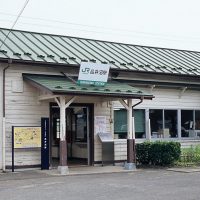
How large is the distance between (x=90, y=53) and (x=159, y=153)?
5.69 m

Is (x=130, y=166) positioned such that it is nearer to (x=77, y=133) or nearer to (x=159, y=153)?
(x=159, y=153)

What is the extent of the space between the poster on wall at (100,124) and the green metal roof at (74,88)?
5.41 ft

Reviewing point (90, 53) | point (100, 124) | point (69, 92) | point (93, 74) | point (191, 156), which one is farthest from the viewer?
point (90, 53)

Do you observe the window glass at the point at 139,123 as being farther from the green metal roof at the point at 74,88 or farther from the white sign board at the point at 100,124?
the green metal roof at the point at 74,88

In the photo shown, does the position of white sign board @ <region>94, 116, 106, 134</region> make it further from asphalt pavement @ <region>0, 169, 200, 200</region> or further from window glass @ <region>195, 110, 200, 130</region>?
window glass @ <region>195, 110, 200, 130</region>

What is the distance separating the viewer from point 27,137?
17.1 m

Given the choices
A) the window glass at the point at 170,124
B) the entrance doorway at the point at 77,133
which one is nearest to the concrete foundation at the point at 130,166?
the entrance doorway at the point at 77,133

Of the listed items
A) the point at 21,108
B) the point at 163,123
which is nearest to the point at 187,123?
the point at 163,123

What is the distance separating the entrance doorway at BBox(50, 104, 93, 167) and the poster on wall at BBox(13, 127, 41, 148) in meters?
1.23

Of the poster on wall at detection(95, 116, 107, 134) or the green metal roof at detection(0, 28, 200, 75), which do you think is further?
the poster on wall at detection(95, 116, 107, 134)

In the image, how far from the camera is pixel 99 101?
63.6ft

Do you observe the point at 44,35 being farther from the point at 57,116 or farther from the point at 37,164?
the point at 37,164

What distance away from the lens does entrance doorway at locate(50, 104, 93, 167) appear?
62.8 feet

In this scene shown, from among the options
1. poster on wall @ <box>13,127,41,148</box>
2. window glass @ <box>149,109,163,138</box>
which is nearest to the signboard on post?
poster on wall @ <box>13,127,41,148</box>
